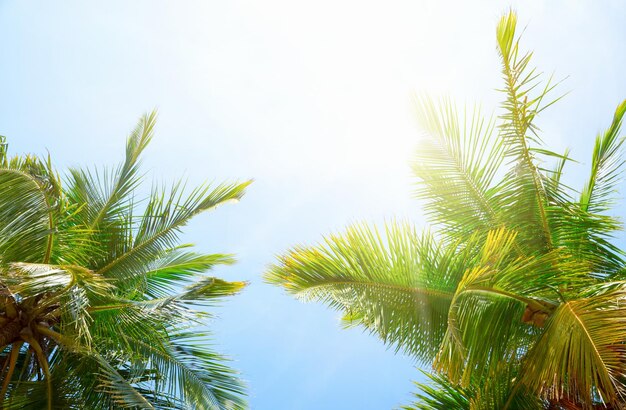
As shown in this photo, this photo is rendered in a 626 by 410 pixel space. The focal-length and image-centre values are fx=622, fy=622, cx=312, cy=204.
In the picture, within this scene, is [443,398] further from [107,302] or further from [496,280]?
[107,302]

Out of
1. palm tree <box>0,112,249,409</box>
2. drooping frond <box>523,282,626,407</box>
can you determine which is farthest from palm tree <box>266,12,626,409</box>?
palm tree <box>0,112,249,409</box>

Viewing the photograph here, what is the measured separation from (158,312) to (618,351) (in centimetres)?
457

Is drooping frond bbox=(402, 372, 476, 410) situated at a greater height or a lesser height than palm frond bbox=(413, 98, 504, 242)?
lesser

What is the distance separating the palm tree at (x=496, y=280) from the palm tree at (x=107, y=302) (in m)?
2.18

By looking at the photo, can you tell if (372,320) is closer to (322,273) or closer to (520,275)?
(322,273)

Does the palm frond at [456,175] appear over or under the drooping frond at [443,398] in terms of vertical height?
over

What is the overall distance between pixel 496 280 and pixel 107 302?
4737mm

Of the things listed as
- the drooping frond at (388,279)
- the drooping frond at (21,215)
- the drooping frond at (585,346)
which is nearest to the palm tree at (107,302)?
the drooping frond at (21,215)

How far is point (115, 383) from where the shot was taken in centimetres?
696

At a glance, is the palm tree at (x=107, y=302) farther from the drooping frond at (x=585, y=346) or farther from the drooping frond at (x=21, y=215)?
the drooping frond at (x=585, y=346)

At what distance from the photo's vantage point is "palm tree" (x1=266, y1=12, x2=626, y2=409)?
531 centimetres

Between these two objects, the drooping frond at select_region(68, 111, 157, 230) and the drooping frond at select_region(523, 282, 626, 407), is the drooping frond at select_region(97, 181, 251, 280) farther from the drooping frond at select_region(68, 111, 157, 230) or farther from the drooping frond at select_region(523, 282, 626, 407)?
the drooping frond at select_region(523, 282, 626, 407)

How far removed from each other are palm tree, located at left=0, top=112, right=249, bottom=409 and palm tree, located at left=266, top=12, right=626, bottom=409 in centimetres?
218

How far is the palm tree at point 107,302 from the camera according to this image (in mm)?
6215
